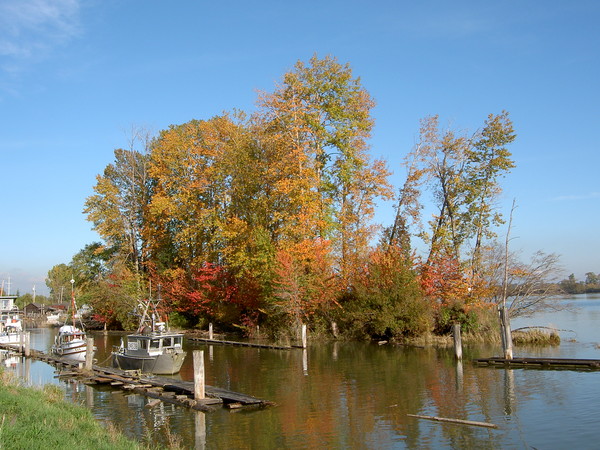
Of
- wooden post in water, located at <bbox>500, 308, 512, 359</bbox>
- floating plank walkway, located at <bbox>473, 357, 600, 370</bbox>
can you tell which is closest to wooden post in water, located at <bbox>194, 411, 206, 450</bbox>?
floating plank walkway, located at <bbox>473, 357, 600, 370</bbox>

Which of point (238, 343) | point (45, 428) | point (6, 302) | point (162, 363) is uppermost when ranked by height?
point (6, 302)

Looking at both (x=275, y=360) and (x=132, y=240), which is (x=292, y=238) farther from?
(x=132, y=240)

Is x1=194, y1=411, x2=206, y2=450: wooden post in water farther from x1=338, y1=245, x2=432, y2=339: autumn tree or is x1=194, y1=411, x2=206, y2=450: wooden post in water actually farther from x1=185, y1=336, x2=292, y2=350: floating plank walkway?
x1=338, y1=245, x2=432, y2=339: autumn tree

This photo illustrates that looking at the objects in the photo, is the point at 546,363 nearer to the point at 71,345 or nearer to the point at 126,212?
the point at 71,345

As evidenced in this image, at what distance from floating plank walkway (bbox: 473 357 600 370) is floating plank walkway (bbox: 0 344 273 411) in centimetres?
1286

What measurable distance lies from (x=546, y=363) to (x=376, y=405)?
426 inches

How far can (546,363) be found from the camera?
26125 millimetres

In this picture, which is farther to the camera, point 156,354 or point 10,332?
point 10,332

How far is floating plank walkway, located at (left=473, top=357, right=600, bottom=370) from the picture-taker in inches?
992

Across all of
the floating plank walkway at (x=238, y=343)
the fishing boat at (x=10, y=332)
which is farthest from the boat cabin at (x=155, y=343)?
the fishing boat at (x=10, y=332)

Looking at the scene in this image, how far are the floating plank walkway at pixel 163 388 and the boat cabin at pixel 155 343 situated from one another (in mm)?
1783

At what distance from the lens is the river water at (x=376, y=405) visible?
616 inches

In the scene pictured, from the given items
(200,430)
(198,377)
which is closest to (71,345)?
(198,377)

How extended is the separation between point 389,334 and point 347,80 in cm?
1962
